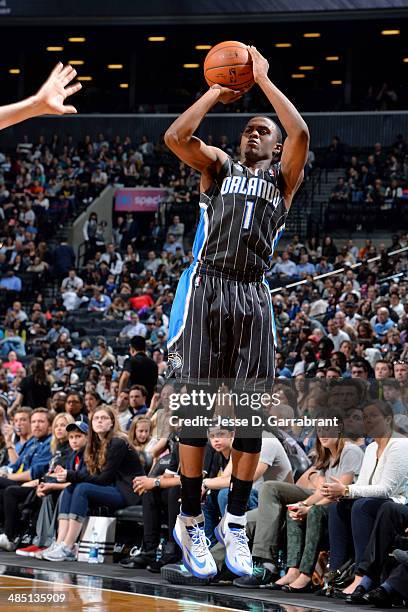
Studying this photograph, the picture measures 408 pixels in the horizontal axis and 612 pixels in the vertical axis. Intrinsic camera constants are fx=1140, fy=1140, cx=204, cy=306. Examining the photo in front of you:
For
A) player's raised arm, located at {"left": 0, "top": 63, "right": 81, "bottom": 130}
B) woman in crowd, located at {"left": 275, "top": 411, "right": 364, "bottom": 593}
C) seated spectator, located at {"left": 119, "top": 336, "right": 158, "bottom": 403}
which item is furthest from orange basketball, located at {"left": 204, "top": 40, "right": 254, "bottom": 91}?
seated spectator, located at {"left": 119, "top": 336, "right": 158, "bottom": 403}

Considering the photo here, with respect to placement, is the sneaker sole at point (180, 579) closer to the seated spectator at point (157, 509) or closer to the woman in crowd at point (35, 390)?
the seated spectator at point (157, 509)

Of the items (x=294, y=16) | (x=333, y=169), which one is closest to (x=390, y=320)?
(x=333, y=169)

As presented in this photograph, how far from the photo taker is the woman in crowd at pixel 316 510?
29.2 ft

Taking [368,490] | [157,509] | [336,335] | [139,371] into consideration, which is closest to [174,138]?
[368,490]

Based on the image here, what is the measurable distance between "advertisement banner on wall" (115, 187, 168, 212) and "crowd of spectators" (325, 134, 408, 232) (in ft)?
15.4

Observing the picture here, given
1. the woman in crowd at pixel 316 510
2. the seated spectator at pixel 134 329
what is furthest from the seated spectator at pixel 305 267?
the woman in crowd at pixel 316 510

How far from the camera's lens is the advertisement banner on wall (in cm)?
2887

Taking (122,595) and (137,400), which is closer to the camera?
(122,595)

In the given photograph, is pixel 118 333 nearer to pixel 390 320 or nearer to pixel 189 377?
pixel 390 320

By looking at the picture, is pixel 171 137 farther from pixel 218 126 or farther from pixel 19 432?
pixel 218 126

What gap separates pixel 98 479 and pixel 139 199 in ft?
62.2

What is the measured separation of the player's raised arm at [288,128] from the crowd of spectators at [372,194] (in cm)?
1935

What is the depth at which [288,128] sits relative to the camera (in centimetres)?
592

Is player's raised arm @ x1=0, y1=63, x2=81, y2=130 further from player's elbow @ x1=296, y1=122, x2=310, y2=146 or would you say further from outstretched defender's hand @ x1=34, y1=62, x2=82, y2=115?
player's elbow @ x1=296, y1=122, x2=310, y2=146
